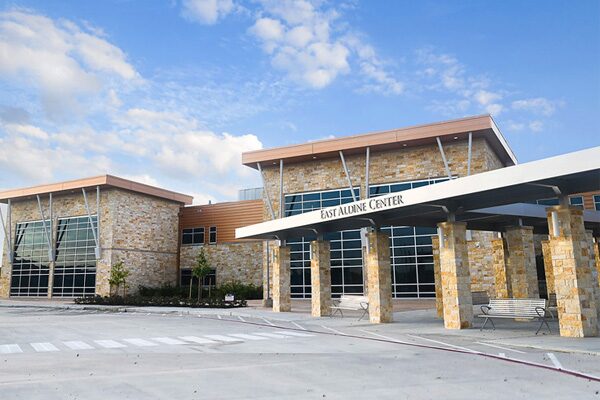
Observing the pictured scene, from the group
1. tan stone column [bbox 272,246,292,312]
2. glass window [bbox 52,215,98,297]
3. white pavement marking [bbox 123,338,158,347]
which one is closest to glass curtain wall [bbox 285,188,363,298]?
tan stone column [bbox 272,246,292,312]

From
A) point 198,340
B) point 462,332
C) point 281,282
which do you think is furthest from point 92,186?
point 462,332

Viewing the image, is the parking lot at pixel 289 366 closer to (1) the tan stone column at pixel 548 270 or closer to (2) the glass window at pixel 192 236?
(1) the tan stone column at pixel 548 270

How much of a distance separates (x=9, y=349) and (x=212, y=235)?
1259 inches

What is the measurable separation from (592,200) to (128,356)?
33046 mm

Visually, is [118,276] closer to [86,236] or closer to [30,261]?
[86,236]

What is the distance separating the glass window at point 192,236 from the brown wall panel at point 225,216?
0.36 m

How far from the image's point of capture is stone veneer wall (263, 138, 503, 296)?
27562 mm

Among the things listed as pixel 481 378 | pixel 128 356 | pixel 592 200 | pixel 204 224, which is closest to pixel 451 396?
pixel 481 378

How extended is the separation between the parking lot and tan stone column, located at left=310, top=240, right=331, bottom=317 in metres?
6.68

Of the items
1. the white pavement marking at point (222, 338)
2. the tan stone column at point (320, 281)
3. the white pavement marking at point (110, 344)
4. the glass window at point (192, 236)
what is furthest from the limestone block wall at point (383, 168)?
the white pavement marking at point (110, 344)

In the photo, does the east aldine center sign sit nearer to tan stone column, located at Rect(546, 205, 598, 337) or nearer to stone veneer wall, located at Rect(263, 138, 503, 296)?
tan stone column, located at Rect(546, 205, 598, 337)

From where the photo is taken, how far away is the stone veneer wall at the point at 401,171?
27562mm

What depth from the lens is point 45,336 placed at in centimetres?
1416

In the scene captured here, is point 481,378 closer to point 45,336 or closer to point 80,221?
point 45,336
